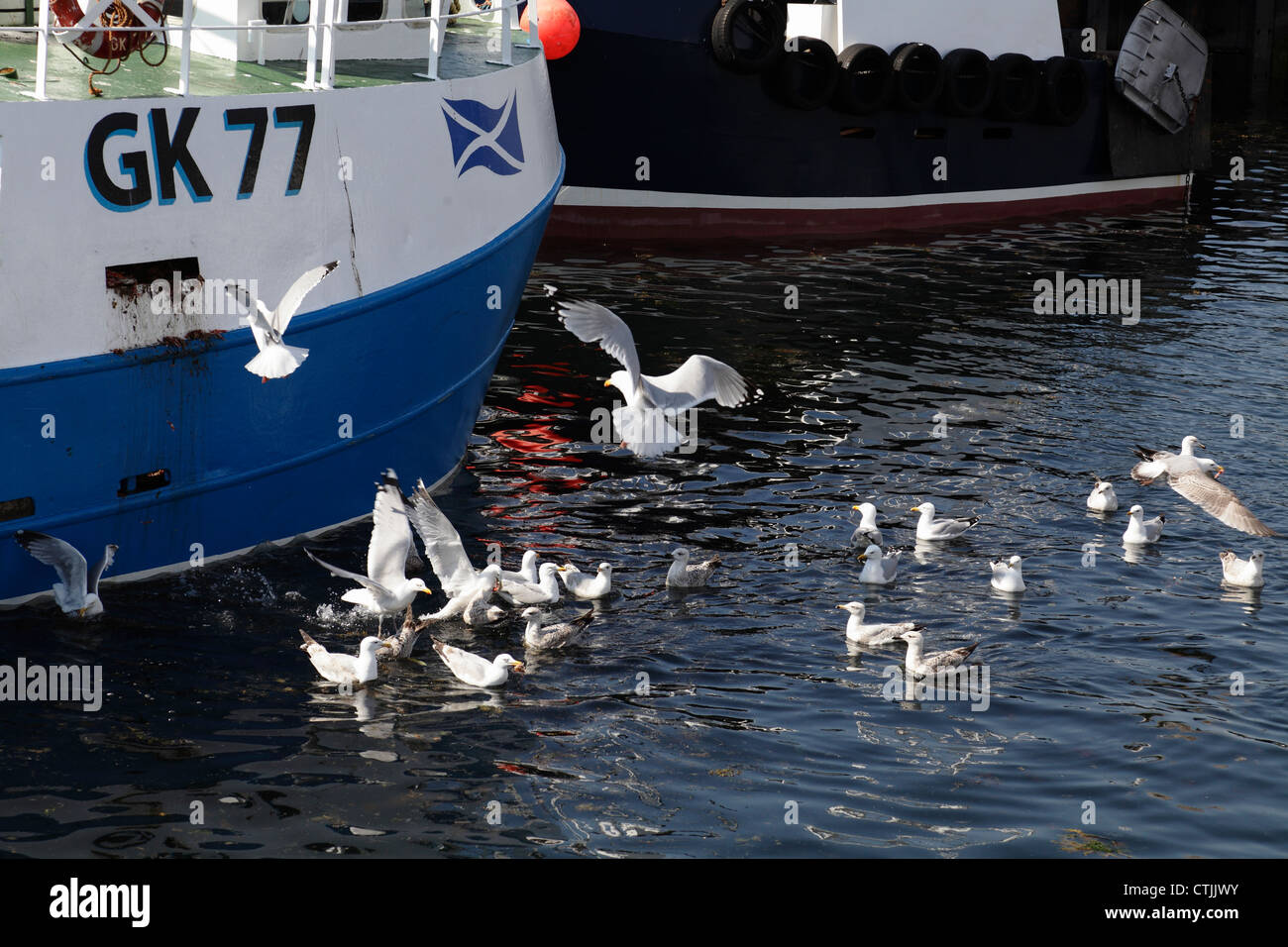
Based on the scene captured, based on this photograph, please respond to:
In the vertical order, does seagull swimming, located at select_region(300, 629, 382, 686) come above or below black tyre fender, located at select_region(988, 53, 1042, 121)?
below

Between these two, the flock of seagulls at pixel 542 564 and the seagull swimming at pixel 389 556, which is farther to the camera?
the seagull swimming at pixel 389 556

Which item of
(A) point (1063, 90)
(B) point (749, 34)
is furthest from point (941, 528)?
(A) point (1063, 90)

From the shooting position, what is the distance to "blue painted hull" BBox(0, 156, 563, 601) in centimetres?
981

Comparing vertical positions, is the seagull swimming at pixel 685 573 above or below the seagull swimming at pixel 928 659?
above

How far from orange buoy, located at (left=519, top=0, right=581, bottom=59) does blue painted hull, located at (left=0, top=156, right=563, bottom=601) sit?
9.59m

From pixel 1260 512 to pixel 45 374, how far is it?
10.1 metres

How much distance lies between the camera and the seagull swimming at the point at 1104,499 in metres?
13.3

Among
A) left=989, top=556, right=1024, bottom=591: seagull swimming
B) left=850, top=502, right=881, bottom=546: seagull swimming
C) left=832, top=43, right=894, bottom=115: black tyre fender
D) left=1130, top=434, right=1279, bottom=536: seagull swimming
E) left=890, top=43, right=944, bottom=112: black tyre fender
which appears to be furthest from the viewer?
left=890, top=43, right=944, bottom=112: black tyre fender

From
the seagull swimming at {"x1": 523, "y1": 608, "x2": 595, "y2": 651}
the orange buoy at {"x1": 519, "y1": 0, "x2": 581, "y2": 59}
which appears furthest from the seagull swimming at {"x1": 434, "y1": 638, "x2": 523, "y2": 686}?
the orange buoy at {"x1": 519, "y1": 0, "x2": 581, "y2": 59}

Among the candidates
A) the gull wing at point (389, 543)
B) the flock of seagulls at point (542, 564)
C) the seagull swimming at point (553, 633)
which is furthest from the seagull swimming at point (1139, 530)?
the gull wing at point (389, 543)

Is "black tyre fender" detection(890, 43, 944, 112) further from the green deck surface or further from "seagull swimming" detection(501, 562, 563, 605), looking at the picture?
"seagull swimming" detection(501, 562, 563, 605)

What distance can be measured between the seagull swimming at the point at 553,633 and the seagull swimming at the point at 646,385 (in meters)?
3.07

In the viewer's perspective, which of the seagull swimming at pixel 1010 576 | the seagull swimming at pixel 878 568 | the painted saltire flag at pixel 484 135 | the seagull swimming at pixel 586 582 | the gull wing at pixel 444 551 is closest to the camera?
the gull wing at pixel 444 551

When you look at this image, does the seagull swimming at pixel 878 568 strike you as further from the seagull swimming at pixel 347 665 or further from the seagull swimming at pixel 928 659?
the seagull swimming at pixel 347 665
